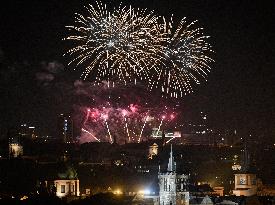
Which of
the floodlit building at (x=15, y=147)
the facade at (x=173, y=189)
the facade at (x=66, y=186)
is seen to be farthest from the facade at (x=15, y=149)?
the facade at (x=173, y=189)

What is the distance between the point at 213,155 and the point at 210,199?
215 feet

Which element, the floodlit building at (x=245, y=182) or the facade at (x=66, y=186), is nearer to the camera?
the facade at (x=66, y=186)

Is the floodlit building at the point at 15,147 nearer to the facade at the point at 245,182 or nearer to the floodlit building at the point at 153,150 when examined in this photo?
the floodlit building at the point at 153,150

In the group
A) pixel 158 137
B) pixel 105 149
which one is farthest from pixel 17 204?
pixel 158 137

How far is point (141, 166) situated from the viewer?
389ft

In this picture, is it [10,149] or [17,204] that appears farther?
[10,149]

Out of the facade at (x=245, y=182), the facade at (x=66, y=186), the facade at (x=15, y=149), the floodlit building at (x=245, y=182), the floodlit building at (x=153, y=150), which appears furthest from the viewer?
the floodlit building at (x=153, y=150)

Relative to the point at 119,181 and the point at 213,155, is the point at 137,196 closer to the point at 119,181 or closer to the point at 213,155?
the point at 119,181

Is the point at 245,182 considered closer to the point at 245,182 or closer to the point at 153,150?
the point at 245,182

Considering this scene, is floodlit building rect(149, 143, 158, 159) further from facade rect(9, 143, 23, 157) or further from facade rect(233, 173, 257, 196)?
facade rect(233, 173, 257, 196)

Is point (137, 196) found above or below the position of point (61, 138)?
below

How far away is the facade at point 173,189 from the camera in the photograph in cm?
7269

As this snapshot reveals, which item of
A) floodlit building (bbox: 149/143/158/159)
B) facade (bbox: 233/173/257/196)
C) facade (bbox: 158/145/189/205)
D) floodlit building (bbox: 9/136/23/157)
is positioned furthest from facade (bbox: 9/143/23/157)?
facade (bbox: 158/145/189/205)

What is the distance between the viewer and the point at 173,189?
240 feet
